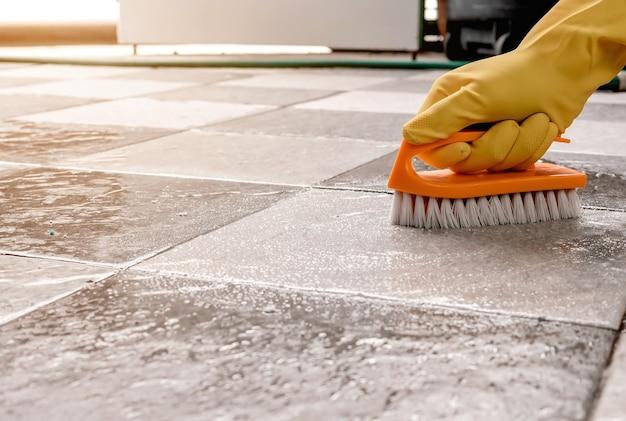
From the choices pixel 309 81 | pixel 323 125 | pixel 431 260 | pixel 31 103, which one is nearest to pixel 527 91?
pixel 431 260

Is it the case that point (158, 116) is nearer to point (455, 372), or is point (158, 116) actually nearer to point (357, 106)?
point (357, 106)

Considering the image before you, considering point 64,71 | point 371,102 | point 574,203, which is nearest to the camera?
point 574,203

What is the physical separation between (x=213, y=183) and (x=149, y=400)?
1011 millimetres

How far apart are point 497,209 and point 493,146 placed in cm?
11

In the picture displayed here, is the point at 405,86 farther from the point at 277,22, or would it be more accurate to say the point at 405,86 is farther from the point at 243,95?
the point at 277,22

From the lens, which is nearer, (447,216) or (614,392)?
(614,392)

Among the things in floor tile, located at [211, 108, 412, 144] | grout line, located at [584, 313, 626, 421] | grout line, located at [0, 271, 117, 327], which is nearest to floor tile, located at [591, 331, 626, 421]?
grout line, located at [584, 313, 626, 421]

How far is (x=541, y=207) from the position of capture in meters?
1.48

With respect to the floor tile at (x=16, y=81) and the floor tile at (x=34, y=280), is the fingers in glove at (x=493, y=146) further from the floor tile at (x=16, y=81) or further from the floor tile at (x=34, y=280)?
the floor tile at (x=16, y=81)

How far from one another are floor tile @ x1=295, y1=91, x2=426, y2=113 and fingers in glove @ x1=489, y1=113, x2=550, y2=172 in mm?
1444

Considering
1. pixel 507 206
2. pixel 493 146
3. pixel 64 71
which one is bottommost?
pixel 64 71

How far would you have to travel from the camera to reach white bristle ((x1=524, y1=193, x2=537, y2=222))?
1467mm

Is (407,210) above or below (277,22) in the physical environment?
below

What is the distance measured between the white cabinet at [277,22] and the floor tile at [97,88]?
2.55 feet
